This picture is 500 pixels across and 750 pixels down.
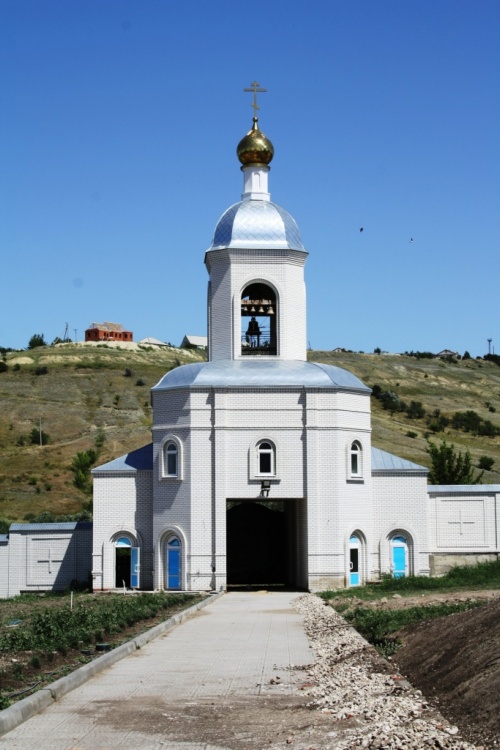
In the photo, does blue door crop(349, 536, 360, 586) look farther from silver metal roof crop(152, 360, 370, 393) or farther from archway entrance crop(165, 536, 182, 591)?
archway entrance crop(165, 536, 182, 591)

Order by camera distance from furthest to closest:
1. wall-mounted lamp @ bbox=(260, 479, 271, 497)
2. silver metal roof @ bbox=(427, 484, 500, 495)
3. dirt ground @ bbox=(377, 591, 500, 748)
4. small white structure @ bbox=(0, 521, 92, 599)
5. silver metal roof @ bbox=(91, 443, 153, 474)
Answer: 1. silver metal roof @ bbox=(427, 484, 500, 495)
2. small white structure @ bbox=(0, 521, 92, 599)
3. silver metal roof @ bbox=(91, 443, 153, 474)
4. wall-mounted lamp @ bbox=(260, 479, 271, 497)
5. dirt ground @ bbox=(377, 591, 500, 748)

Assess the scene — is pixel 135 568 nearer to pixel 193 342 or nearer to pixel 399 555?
pixel 399 555

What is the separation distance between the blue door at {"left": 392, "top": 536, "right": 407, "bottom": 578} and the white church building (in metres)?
0.04

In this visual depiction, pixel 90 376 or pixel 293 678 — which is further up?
pixel 90 376

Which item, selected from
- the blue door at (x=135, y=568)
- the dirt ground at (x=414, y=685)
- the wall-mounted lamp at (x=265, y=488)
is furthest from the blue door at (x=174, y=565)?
the dirt ground at (x=414, y=685)

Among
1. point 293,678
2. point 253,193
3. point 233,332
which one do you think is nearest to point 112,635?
point 293,678

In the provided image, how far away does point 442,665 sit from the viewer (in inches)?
513

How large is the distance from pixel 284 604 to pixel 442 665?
14093mm

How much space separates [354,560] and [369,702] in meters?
21.5

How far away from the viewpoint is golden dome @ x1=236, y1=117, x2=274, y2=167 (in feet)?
117

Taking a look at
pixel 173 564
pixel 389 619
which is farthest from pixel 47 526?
pixel 389 619

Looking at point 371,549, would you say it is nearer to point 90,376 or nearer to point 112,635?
point 112,635

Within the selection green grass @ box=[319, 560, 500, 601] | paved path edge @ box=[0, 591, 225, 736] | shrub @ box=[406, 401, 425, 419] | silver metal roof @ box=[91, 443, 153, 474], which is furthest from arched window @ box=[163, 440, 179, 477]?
shrub @ box=[406, 401, 425, 419]

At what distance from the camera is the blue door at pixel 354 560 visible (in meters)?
A: 32.2
